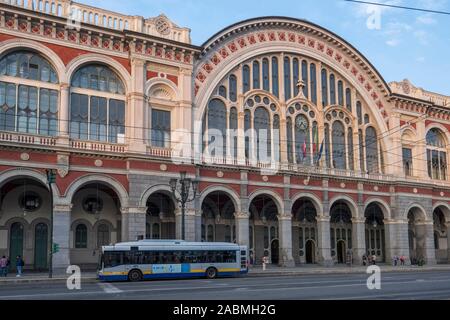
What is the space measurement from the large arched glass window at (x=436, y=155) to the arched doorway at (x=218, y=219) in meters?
22.6

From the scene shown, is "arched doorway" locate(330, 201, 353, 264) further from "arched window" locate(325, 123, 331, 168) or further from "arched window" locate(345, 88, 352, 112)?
"arched window" locate(345, 88, 352, 112)

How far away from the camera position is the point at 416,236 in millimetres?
54000

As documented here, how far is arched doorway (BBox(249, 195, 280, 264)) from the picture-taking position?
47438 mm

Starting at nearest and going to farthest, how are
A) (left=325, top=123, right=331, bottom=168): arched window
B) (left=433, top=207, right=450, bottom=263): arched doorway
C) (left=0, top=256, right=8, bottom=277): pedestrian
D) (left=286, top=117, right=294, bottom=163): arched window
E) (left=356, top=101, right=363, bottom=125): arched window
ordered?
(left=0, top=256, right=8, bottom=277): pedestrian, (left=286, top=117, right=294, bottom=163): arched window, (left=325, top=123, right=331, bottom=168): arched window, (left=356, top=101, right=363, bottom=125): arched window, (left=433, top=207, right=450, bottom=263): arched doorway

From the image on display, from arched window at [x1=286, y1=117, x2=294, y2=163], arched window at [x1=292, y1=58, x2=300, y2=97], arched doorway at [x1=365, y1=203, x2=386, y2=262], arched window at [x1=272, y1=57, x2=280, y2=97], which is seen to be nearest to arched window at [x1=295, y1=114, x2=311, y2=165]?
arched window at [x1=286, y1=117, x2=294, y2=163]

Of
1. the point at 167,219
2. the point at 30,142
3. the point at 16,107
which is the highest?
the point at 16,107

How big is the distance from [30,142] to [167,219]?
41.3 feet

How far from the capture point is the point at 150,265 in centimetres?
3253

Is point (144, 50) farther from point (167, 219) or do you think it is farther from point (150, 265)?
point (150, 265)

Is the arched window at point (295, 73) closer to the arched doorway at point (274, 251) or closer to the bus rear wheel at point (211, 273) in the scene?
the arched doorway at point (274, 251)

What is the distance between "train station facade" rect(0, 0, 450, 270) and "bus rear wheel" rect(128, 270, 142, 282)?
17.1ft

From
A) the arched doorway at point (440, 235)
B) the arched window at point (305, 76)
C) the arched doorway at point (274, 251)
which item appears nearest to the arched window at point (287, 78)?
the arched window at point (305, 76)

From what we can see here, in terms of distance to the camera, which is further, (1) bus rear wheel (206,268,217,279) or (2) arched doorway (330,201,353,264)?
(2) arched doorway (330,201,353,264)
